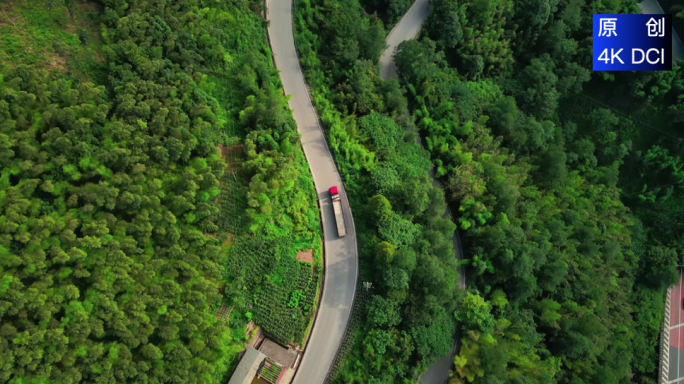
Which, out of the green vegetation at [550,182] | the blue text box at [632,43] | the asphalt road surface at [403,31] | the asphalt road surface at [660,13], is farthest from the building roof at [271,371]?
the asphalt road surface at [660,13]

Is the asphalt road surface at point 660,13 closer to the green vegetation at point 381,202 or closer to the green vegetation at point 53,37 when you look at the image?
the green vegetation at point 381,202

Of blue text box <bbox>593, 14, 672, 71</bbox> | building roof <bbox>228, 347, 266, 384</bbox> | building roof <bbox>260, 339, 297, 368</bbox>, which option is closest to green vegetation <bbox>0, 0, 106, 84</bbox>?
building roof <bbox>228, 347, 266, 384</bbox>

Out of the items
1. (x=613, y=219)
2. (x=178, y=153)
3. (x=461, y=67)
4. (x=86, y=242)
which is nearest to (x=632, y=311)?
(x=613, y=219)

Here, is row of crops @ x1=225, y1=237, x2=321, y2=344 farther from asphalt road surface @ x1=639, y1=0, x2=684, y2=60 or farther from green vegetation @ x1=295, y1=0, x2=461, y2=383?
asphalt road surface @ x1=639, y1=0, x2=684, y2=60

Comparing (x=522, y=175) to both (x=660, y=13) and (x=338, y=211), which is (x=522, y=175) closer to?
(x=338, y=211)

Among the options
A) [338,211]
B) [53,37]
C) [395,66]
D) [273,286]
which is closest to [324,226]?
[338,211]
